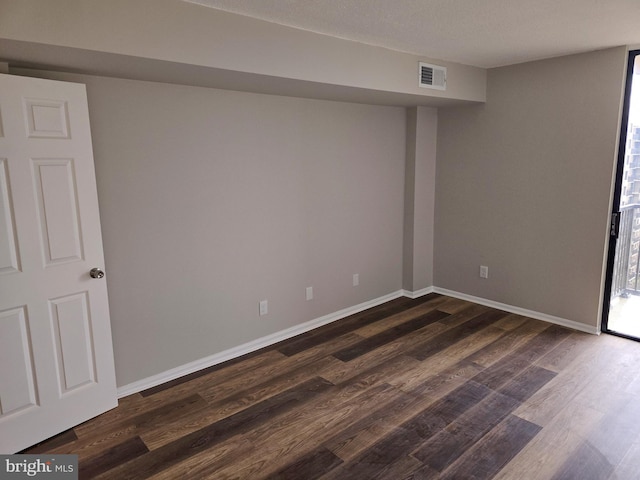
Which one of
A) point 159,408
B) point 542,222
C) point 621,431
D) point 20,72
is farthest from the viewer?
point 542,222

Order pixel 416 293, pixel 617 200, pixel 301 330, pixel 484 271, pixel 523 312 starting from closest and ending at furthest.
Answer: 1. pixel 617 200
2. pixel 301 330
3. pixel 523 312
4. pixel 484 271
5. pixel 416 293

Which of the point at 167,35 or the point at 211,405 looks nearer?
the point at 167,35

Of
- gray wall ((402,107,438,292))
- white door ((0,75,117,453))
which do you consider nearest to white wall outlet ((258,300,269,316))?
white door ((0,75,117,453))

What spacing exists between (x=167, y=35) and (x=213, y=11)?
31 cm

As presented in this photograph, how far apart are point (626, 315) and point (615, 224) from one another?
40.5 inches

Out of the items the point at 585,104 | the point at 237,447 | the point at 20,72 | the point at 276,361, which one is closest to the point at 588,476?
the point at 237,447

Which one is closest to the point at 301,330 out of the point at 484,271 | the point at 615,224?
the point at 484,271

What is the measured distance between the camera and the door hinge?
3553 mm

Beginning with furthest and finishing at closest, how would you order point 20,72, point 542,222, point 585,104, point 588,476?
1. point 542,222
2. point 585,104
3. point 20,72
4. point 588,476

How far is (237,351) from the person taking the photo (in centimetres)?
343

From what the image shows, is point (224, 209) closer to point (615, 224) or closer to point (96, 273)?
point (96, 273)

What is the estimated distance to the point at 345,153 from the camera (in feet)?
13.0

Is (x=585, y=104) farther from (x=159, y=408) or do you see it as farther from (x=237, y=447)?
(x=159, y=408)

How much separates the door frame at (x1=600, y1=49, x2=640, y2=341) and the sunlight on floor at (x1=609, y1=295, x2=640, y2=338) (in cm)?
11
